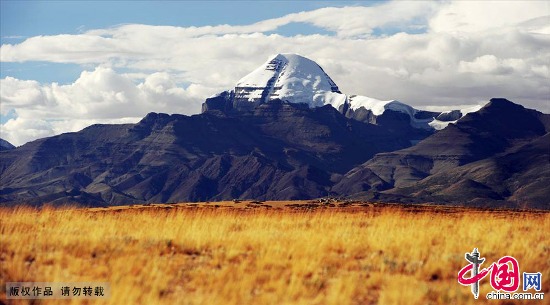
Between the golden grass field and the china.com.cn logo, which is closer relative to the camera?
the golden grass field

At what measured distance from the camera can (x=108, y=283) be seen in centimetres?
1561

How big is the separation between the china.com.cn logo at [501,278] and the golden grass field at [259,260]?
25 centimetres

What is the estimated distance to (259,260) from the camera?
1784 cm

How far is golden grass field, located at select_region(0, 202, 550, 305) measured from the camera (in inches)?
603

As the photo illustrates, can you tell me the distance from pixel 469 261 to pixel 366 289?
358 cm

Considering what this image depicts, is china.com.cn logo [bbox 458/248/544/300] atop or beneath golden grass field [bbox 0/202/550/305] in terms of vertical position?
beneath

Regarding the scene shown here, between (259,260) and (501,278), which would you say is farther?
(259,260)

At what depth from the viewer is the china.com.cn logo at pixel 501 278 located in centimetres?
1608

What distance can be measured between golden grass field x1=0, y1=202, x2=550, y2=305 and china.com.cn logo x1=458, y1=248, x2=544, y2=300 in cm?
25

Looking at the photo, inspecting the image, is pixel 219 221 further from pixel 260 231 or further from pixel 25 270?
pixel 25 270

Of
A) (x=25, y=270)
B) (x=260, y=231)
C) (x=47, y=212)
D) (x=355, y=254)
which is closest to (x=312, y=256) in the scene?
(x=355, y=254)

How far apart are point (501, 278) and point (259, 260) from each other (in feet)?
21.7

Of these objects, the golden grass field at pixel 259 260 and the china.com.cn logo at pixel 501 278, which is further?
the china.com.cn logo at pixel 501 278

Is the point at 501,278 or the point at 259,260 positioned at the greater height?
the point at 259,260
